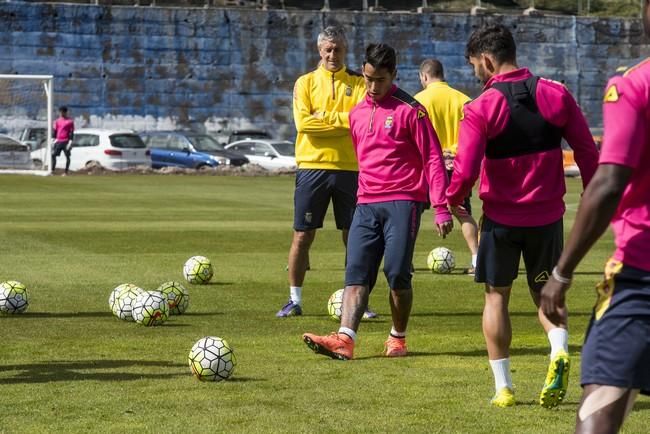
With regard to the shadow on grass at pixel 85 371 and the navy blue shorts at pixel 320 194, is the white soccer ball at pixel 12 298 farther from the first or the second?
the shadow on grass at pixel 85 371

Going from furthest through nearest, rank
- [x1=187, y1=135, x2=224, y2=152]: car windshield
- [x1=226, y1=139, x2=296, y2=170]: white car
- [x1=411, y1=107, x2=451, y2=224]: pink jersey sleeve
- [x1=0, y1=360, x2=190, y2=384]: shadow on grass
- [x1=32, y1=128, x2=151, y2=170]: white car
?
[x1=187, y1=135, x2=224, y2=152]: car windshield, [x1=226, y1=139, x2=296, y2=170]: white car, [x1=32, y1=128, x2=151, y2=170]: white car, [x1=411, y1=107, x2=451, y2=224]: pink jersey sleeve, [x1=0, y1=360, x2=190, y2=384]: shadow on grass

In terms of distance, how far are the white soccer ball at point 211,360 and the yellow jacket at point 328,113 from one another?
11.5 feet

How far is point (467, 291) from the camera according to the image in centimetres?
1439

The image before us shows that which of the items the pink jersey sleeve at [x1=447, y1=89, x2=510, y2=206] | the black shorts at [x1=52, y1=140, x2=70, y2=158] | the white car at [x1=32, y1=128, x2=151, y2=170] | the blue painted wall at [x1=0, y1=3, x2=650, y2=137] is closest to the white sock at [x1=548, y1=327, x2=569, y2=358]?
the pink jersey sleeve at [x1=447, y1=89, x2=510, y2=206]

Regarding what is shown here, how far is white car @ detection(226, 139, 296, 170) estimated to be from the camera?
48.0 meters

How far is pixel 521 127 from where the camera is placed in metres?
7.84

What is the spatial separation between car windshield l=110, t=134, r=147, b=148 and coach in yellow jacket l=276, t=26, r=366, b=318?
3418cm

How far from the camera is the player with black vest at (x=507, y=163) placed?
25.6 ft

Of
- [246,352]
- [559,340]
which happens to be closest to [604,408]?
[559,340]

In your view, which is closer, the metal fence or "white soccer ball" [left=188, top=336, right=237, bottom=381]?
"white soccer ball" [left=188, top=336, right=237, bottom=381]

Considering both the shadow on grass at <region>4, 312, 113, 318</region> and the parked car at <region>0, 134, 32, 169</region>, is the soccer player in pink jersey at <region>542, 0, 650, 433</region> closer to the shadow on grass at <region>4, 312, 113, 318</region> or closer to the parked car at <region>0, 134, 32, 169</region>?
the shadow on grass at <region>4, 312, 113, 318</region>

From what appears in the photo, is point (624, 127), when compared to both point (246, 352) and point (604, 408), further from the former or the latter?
point (246, 352)

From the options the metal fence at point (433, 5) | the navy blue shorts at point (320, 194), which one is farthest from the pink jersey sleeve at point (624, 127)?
the metal fence at point (433, 5)

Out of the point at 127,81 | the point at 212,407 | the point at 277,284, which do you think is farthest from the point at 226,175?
the point at 212,407
